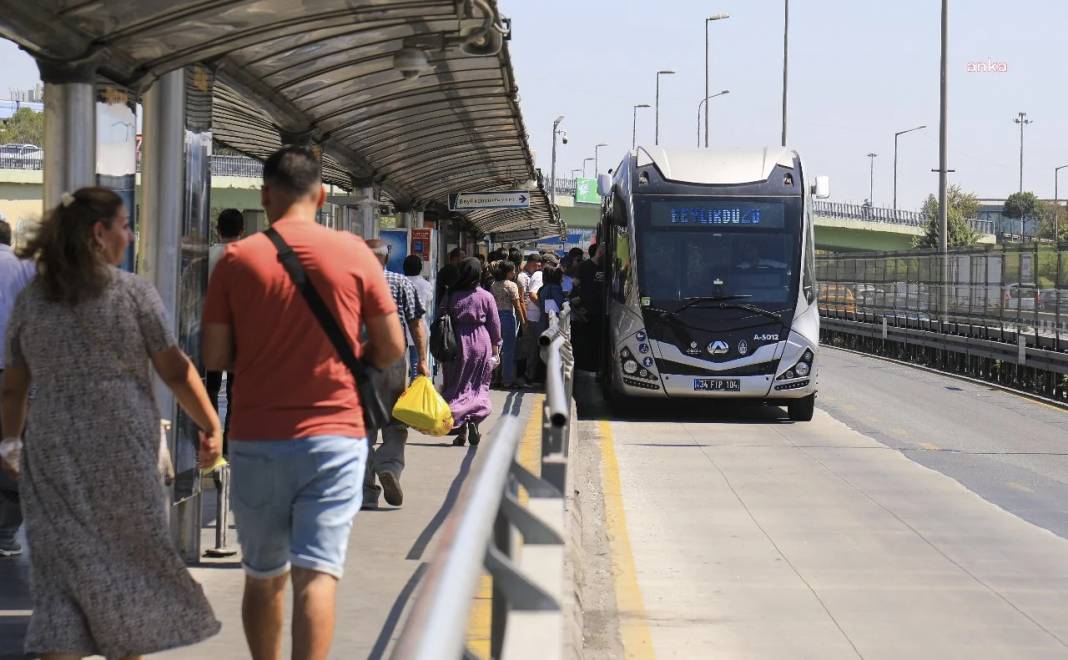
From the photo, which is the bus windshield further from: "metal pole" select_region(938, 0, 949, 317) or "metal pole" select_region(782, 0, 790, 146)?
"metal pole" select_region(782, 0, 790, 146)

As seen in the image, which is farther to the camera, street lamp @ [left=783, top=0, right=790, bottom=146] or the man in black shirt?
street lamp @ [left=783, top=0, right=790, bottom=146]

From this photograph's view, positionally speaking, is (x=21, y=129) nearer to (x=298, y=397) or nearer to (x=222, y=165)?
(x=222, y=165)

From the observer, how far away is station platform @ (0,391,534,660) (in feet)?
21.8

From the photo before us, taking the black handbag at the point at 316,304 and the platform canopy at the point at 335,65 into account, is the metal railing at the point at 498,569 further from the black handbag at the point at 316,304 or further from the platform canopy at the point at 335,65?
the platform canopy at the point at 335,65

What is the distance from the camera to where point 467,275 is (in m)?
13.8

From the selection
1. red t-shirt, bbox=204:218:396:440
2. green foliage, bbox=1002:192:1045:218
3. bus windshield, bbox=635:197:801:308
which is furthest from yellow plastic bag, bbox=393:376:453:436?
green foliage, bbox=1002:192:1045:218

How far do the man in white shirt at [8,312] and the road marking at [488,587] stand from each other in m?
2.41

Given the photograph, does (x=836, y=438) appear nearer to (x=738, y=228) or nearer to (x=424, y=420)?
(x=738, y=228)

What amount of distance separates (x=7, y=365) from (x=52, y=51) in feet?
8.42

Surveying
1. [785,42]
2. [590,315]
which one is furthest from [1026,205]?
[590,315]

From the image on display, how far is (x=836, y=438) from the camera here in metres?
17.3

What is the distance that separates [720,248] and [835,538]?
8.92 meters

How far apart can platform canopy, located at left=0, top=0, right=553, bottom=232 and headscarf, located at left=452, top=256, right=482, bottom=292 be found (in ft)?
4.50

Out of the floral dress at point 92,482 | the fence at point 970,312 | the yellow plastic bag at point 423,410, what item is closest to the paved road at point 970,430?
the fence at point 970,312
